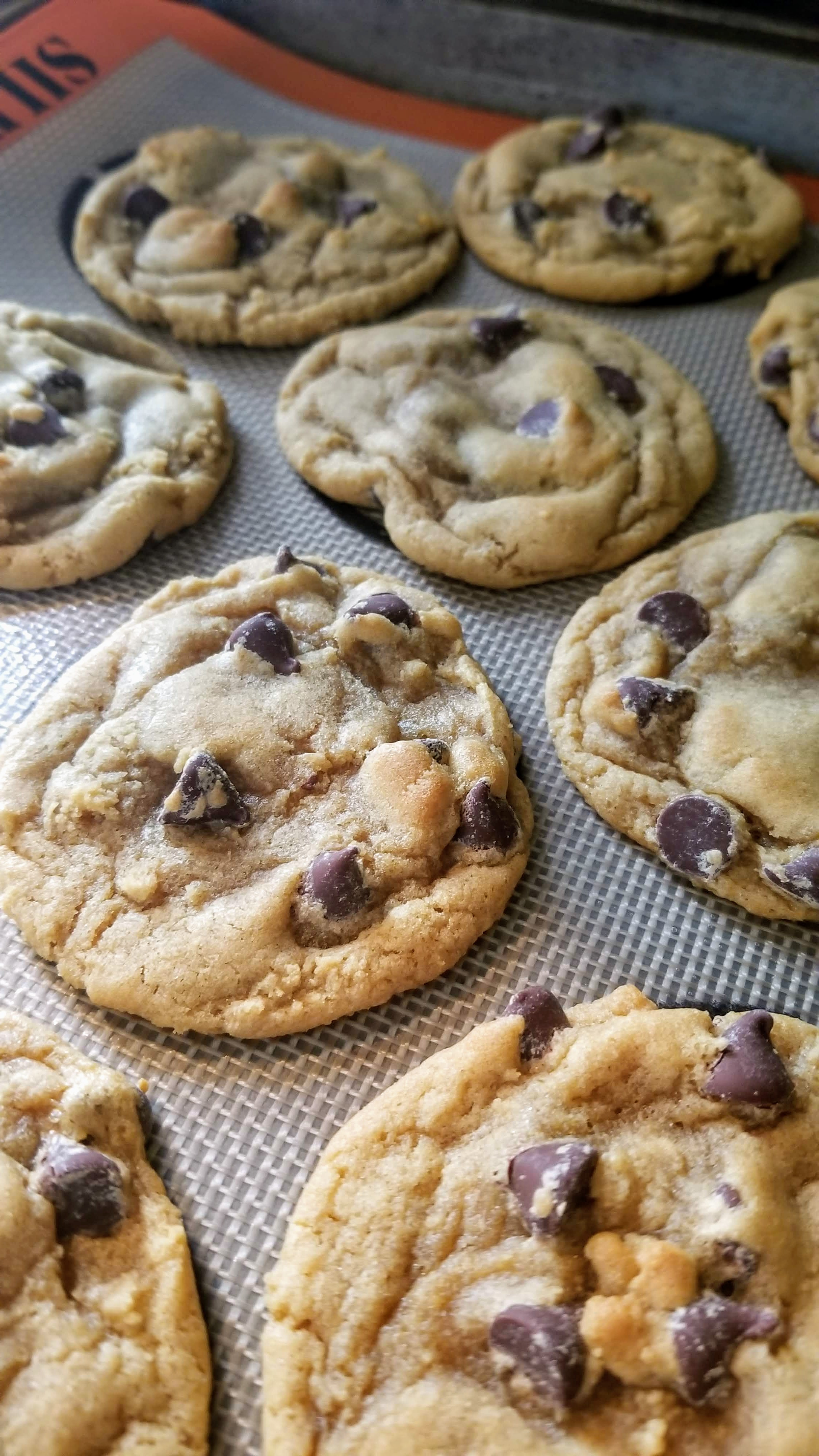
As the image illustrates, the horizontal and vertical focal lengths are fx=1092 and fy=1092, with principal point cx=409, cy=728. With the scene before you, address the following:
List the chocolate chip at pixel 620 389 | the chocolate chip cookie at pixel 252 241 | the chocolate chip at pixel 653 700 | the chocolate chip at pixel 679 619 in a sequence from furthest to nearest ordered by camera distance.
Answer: the chocolate chip cookie at pixel 252 241 → the chocolate chip at pixel 620 389 → the chocolate chip at pixel 679 619 → the chocolate chip at pixel 653 700

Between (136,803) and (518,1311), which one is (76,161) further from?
(518,1311)

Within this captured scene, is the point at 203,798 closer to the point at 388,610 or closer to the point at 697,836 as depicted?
the point at 388,610

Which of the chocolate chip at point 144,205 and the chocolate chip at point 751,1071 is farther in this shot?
the chocolate chip at point 144,205

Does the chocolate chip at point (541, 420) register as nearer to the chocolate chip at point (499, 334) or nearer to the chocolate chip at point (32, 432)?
the chocolate chip at point (499, 334)

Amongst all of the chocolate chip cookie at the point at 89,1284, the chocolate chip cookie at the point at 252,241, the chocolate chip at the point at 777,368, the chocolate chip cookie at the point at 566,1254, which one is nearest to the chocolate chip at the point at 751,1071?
the chocolate chip cookie at the point at 566,1254

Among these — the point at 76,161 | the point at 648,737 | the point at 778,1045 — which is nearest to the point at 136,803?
the point at 648,737

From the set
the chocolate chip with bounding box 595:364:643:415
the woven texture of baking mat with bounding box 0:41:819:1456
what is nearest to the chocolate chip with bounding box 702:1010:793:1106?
the woven texture of baking mat with bounding box 0:41:819:1456
